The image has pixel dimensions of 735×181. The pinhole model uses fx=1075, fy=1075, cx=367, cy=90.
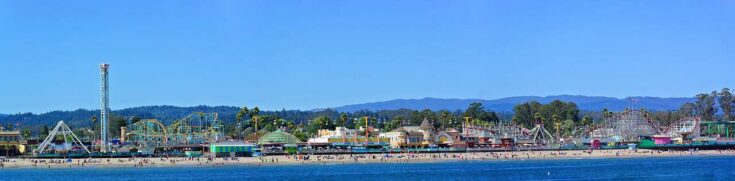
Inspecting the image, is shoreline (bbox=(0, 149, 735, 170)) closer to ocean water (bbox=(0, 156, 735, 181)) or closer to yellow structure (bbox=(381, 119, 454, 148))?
ocean water (bbox=(0, 156, 735, 181))

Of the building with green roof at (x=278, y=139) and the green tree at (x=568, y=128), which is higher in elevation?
the green tree at (x=568, y=128)

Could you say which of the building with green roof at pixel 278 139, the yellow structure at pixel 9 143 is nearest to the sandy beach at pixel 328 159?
the yellow structure at pixel 9 143

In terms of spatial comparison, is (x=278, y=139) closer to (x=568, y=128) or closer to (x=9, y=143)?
(x=9, y=143)

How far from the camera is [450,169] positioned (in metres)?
95.6

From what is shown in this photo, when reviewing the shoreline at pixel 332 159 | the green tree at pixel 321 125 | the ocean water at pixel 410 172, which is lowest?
the ocean water at pixel 410 172

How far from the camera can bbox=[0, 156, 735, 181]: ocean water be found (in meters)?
82.8

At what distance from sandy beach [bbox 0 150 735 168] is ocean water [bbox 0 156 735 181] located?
4891 mm

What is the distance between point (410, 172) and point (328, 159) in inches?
992

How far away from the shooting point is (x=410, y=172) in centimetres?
8925

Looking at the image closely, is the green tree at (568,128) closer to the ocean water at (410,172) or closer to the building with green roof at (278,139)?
the building with green roof at (278,139)

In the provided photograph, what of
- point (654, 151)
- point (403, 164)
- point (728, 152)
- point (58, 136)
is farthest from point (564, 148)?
point (58, 136)

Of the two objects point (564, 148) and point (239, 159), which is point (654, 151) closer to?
point (564, 148)

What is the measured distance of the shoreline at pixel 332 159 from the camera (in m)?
103

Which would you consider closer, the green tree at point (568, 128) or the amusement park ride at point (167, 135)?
the amusement park ride at point (167, 135)
